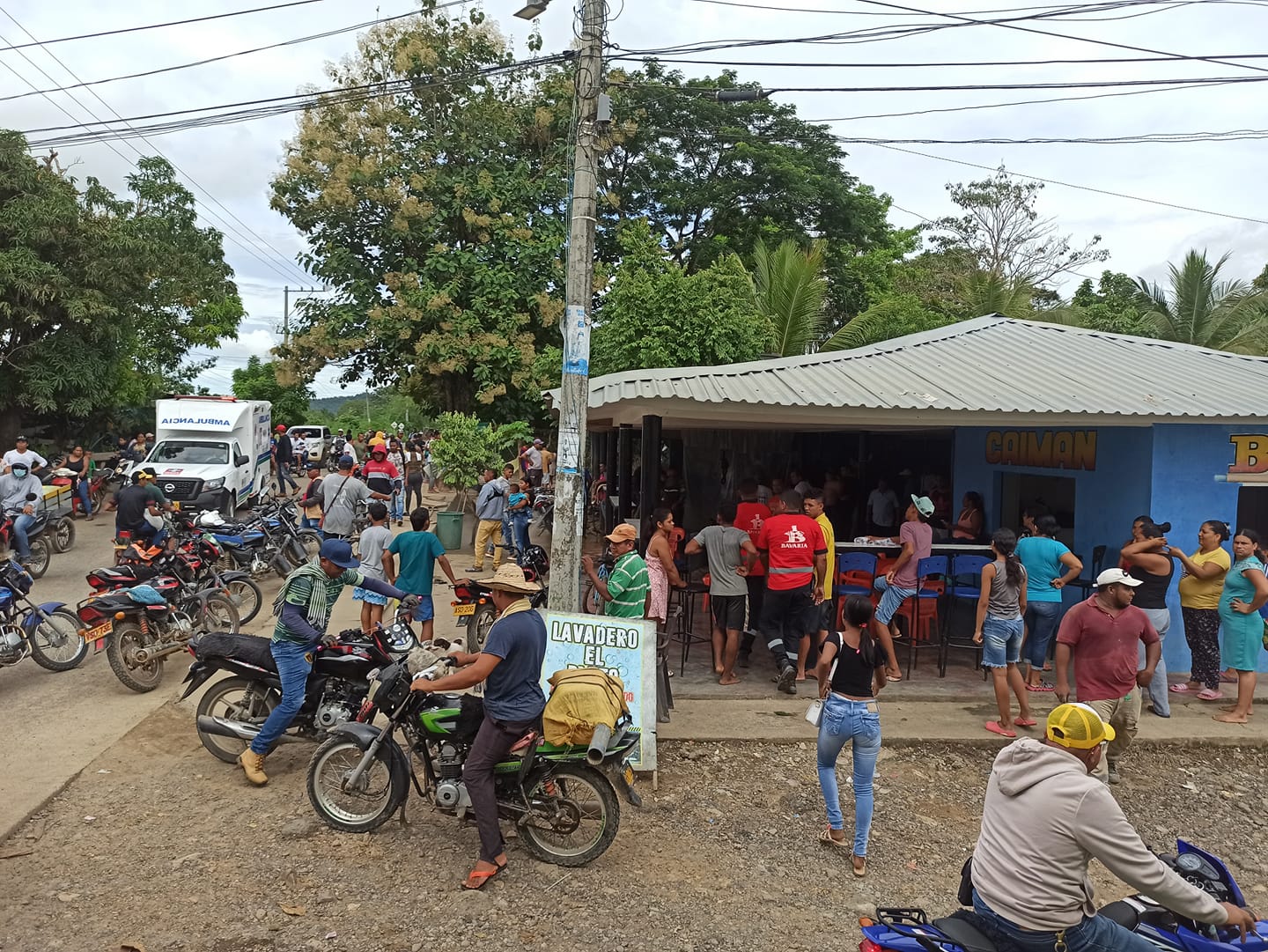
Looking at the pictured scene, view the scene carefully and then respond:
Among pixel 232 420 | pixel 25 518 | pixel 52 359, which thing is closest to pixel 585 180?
pixel 25 518

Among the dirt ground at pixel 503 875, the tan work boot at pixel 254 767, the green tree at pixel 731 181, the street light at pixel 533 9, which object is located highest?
the green tree at pixel 731 181

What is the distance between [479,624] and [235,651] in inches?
126

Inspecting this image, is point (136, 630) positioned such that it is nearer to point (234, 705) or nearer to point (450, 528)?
point (234, 705)

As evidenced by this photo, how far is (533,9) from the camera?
7281mm

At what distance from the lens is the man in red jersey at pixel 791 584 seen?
7.93m

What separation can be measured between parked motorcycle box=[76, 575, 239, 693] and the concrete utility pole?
3601 mm

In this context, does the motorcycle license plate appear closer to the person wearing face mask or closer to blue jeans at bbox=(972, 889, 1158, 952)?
the person wearing face mask

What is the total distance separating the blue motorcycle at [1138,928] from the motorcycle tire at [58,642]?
306 inches

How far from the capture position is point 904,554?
27.3 feet

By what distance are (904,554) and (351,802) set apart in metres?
5.29

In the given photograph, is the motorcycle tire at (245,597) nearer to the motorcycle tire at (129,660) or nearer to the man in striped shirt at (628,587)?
the motorcycle tire at (129,660)

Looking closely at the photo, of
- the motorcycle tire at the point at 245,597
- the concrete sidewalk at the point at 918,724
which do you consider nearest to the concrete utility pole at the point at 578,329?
the concrete sidewalk at the point at 918,724

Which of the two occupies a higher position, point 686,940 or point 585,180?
point 585,180

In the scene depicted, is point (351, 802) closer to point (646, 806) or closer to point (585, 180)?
point (646, 806)
